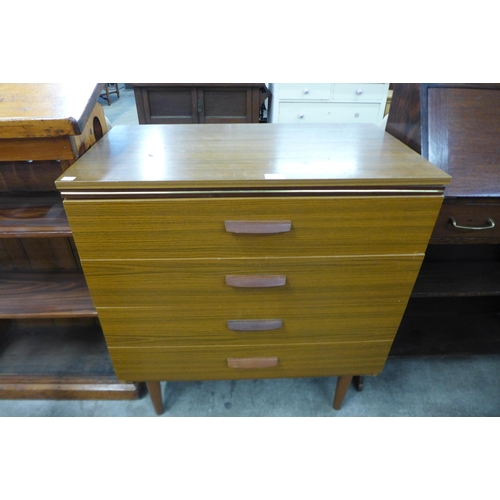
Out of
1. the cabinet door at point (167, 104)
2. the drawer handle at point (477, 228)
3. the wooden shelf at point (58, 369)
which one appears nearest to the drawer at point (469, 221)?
the drawer handle at point (477, 228)

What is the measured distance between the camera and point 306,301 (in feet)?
2.82

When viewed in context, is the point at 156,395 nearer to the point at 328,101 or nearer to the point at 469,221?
the point at 469,221

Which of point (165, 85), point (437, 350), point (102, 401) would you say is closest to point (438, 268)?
point (437, 350)

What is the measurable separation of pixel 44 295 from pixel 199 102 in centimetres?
165

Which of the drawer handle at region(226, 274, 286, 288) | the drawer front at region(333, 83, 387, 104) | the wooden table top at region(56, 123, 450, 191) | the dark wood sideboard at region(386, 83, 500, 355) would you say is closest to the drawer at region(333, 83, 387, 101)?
the drawer front at region(333, 83, 387, 104)

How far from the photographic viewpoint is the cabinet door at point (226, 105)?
2.19 m

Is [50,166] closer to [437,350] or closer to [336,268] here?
[336,268]

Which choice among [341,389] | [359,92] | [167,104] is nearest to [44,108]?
[341,389]

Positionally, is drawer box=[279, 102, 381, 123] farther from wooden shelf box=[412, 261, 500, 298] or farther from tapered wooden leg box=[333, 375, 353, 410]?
tapered wooden leg box=[333, 375, 353, 410]

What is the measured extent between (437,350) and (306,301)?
707 mm

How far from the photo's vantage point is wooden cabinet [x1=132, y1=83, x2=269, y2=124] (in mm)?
2164

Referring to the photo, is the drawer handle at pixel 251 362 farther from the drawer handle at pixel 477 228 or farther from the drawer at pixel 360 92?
the drawer at pixel 360 92

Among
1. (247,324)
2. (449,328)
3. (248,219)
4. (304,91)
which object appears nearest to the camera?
(248,219)

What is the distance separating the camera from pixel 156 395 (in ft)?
3.60
